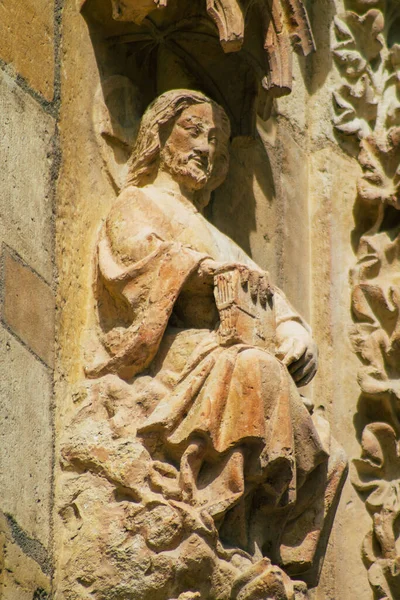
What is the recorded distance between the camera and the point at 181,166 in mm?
4566

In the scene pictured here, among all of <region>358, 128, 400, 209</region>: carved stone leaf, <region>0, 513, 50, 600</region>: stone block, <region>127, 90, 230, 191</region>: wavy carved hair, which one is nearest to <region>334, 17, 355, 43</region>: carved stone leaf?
<region>358, 128, 400, 209</region>: carved stone leaf

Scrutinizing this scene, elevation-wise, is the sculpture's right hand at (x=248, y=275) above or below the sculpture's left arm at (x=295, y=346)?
above

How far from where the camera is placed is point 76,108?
460 centimetres

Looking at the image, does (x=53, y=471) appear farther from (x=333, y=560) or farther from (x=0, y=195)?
(x=333, y=560)

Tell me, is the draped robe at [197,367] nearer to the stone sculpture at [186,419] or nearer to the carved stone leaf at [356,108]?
the stone sculpture at [186,419]

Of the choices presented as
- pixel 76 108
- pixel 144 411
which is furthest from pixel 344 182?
pixel 144 411

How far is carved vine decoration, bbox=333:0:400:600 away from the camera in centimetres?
503

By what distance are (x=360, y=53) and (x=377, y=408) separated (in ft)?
3.88

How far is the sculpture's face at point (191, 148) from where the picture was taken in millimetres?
4570

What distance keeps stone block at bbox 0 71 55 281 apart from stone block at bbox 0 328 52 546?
0.90 ft

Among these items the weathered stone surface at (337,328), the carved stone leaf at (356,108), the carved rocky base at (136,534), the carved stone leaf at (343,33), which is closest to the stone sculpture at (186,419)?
the carved rocky base at (136,534)

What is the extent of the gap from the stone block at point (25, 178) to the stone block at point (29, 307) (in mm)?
41

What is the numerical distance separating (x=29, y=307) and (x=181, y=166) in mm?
630

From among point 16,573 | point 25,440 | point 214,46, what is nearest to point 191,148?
point 214,46
